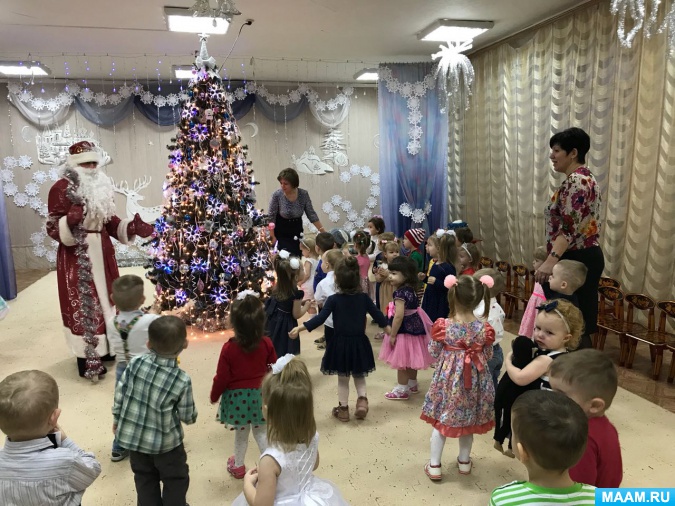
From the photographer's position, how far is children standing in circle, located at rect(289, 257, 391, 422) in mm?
2971

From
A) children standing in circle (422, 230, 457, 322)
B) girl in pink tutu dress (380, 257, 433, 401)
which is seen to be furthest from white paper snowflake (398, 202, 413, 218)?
girl in pink tutu dress (380, 257, 433, 401)

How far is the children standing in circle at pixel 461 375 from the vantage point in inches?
95.7

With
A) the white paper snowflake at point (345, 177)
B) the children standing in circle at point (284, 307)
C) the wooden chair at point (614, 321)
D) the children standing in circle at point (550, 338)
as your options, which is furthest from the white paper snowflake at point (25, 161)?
the children standing in circle at point (550, 338)

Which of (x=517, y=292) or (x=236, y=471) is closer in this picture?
(x=236, y=471)

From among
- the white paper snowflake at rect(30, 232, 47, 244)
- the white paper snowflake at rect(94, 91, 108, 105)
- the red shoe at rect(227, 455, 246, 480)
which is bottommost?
the red shoe at rect(227, 455, 246, 480)

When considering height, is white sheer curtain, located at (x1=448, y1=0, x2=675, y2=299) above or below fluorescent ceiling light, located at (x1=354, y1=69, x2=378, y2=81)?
below

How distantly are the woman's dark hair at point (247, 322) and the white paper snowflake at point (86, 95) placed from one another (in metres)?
7.25

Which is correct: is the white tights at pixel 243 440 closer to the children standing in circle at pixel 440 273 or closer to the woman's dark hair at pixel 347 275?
the woman's dark hair at pixel 347 275

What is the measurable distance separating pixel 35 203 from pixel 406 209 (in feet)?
20.1

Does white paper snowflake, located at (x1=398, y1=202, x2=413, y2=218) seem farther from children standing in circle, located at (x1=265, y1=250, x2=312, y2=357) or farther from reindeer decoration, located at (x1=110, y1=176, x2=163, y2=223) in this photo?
reindeer decoration, located at (x1=110, y1=176, x2=163, y2=223)

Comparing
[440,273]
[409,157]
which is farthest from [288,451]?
[409,157]

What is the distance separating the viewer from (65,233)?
365 cm

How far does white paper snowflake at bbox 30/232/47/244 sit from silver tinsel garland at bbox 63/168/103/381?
215 inches

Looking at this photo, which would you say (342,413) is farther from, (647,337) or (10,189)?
(10,189)
